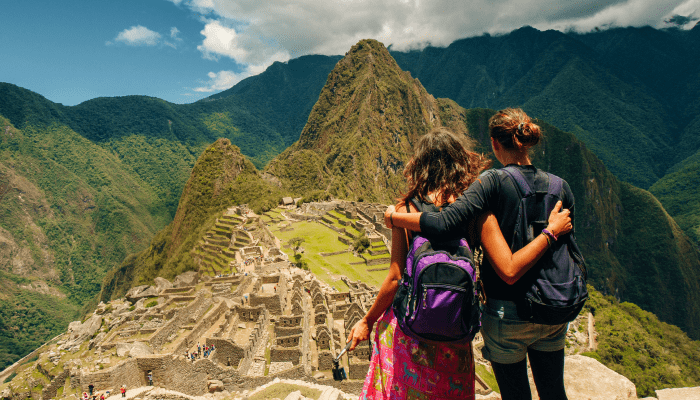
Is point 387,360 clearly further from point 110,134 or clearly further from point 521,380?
point 110,134

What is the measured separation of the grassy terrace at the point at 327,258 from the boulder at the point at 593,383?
77.2 feet

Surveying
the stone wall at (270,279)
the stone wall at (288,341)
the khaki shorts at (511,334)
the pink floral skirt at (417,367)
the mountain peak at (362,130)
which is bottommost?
the stone wall at (288,341)

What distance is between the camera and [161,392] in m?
9.61

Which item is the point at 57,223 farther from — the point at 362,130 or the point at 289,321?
the point at 289,321

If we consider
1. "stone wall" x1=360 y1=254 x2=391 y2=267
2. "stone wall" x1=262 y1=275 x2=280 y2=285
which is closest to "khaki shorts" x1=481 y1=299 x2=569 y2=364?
"stone wall" x1=262 y1=275 x2=280 y2=285

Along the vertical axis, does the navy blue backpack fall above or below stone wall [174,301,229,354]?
above

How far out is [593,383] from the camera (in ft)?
18.0

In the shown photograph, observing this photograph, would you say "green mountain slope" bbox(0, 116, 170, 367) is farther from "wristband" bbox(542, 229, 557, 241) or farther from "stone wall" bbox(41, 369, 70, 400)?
"wristband" bbox(542, 229, 557, 241)

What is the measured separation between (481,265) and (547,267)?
52cm

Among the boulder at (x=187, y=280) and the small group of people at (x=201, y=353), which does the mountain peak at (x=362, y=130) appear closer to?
the boulder at (x=187, y=280)

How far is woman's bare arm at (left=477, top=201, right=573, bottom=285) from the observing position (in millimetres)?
2469

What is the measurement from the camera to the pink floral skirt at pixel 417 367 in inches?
111

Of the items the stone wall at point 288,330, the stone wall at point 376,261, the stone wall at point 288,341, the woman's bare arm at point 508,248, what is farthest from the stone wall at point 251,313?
the stone wall at point 376,261

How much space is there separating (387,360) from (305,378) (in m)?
11.8
